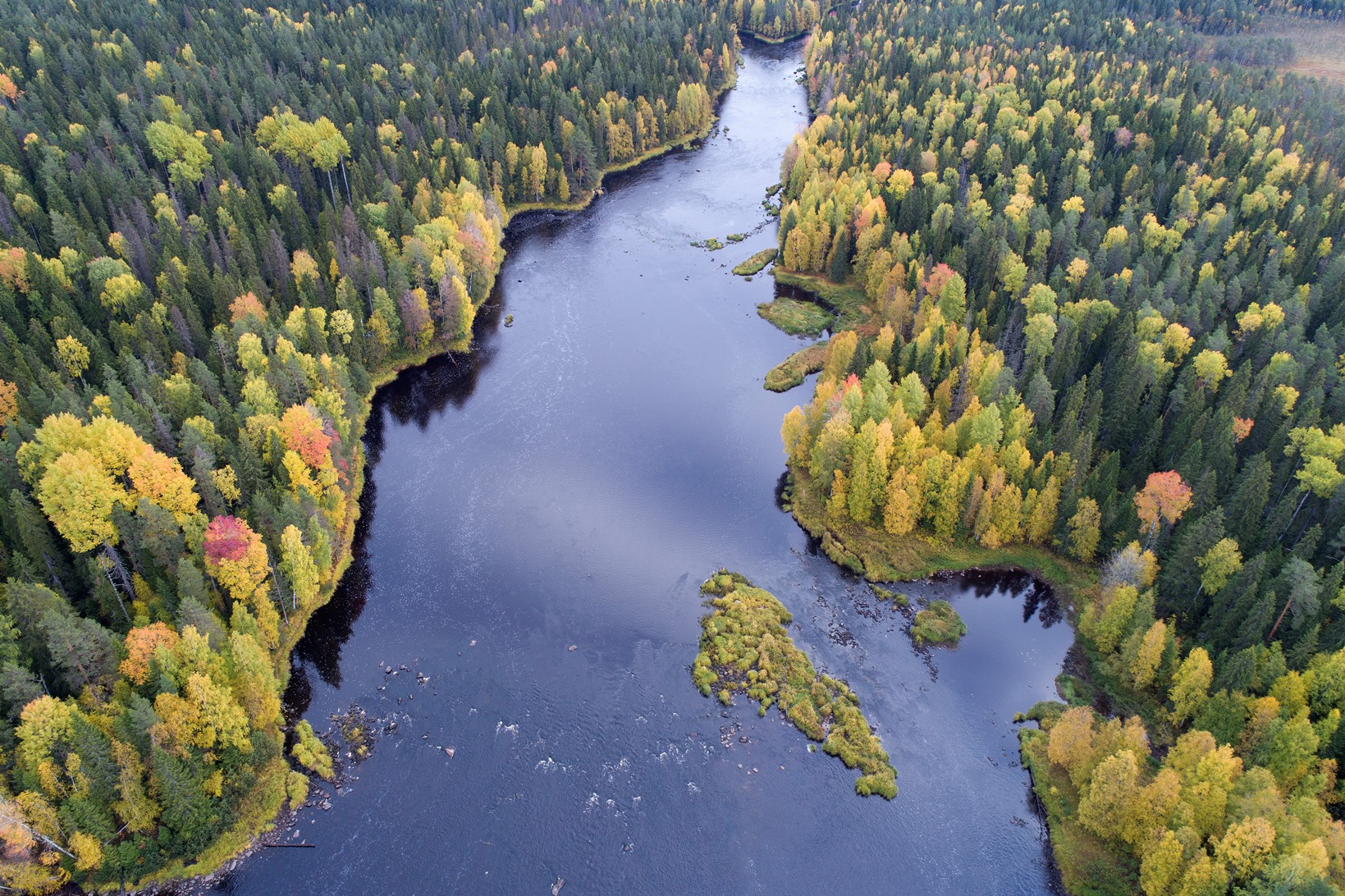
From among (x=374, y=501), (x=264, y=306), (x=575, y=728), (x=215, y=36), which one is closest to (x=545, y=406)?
(x=374, y=501)

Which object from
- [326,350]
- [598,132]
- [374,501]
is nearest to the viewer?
[374,501]

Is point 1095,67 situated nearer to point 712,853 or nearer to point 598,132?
point 598,132

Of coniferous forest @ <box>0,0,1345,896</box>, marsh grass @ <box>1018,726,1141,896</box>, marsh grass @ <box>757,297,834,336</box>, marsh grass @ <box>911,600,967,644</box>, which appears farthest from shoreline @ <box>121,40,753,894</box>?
marsh grass @ <box>1018,726,1141,896</box>

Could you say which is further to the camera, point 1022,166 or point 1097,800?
point 1022,166

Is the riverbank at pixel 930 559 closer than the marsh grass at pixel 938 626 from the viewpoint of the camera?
No

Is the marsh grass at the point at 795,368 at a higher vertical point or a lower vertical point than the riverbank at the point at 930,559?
higher

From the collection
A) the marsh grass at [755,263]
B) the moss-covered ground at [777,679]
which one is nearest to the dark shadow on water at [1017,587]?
the moss-covered ground at [777,679]

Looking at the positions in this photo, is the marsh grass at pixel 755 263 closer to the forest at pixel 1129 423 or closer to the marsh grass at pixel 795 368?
the forest at pixel 1129 423
